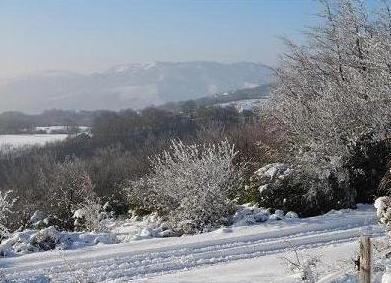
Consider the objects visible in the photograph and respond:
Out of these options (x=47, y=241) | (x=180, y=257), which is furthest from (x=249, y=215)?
(x=47, y=241)

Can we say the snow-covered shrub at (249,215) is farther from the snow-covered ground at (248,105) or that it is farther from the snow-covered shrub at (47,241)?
the snow-covered ground at (248,105)

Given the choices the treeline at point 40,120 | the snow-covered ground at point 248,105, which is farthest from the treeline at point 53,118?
the snow-covered ground at point 248,105

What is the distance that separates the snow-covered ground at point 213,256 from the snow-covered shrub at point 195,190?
1.31 m

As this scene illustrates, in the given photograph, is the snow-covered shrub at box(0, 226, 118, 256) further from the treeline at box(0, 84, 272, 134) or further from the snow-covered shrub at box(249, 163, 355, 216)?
the treeline at box(0, 84, 272, 134)

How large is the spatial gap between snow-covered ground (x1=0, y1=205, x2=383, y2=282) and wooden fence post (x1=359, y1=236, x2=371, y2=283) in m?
2.96

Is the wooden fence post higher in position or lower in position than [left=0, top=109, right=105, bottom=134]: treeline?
higher

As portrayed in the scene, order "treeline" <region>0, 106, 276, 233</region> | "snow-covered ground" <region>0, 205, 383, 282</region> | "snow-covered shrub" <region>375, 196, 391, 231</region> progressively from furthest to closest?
1. "treeline" <region>0, 106, 276, 233</region>
2. "snow-covered ground" <region>0, 205, 383, 282</region>
3. "snow-covered shrub" <region>375, 196, 391, 231</region>

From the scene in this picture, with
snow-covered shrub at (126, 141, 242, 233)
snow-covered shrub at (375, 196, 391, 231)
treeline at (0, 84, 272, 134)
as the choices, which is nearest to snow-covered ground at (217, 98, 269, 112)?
treeline at (0, 84, 272, 134)

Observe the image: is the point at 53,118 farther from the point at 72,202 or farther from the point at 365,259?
the point at 365,259

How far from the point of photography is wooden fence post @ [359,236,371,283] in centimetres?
602

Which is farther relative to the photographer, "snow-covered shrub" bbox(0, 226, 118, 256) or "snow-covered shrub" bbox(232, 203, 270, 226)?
"snow-covered shrub" bbox(232, 203, 270, 226)

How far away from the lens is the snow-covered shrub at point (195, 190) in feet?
49.9

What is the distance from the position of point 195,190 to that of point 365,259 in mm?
9652

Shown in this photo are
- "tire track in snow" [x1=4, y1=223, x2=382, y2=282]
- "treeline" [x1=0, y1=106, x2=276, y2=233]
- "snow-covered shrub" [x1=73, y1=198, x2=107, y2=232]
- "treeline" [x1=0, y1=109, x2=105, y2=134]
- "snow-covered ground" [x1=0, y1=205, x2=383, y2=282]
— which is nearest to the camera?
"snow-covered ground" [x1=0, y1=205, x2=383, y2=282]
